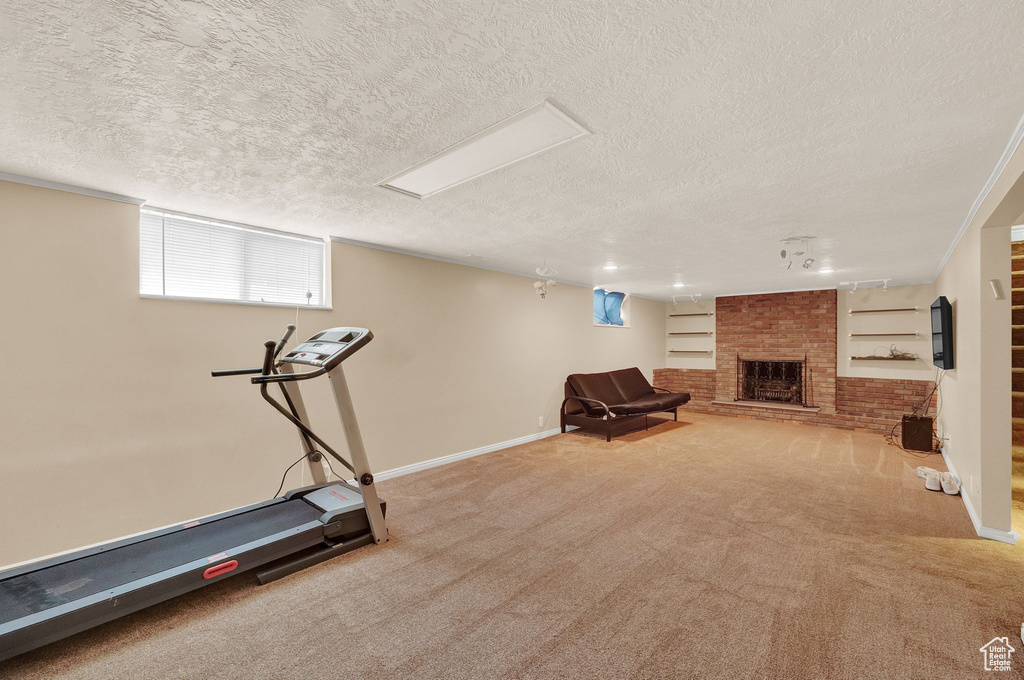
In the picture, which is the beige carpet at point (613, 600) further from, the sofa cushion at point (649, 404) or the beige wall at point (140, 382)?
the sofa cushion at point (649, 404)

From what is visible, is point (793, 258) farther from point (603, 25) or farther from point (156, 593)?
point (156, 593)

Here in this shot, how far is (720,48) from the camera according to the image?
1357 mm

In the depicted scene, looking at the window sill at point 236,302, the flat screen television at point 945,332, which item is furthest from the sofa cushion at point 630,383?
the window sill at point 236,302

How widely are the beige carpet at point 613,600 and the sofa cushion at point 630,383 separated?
320 cm

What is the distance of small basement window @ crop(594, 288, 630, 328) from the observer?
23.5 feet

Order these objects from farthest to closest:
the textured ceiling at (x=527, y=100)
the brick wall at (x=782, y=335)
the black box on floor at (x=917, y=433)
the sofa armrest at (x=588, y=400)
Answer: the brick wall at (x=782, y=335) → the sofa armrest at (x=588, y=400) → the black box on floor at (x=917, y=433) → the textured ceiling at (x=527, y=100)

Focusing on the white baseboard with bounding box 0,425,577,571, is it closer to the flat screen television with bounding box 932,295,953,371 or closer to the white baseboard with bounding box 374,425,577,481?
the white baseboard with bounding box 374,425,577,481

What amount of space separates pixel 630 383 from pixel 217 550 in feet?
19.7

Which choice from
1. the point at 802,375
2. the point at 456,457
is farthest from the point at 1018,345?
the point at 456,457

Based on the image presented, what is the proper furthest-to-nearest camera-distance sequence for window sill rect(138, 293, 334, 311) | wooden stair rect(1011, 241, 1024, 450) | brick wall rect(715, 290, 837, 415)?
brick wall rect(715, 290, 837, 415) < wooden stair rect(1011, 241, 1024, 450) < window sill rect(138, 293, 334, 311)

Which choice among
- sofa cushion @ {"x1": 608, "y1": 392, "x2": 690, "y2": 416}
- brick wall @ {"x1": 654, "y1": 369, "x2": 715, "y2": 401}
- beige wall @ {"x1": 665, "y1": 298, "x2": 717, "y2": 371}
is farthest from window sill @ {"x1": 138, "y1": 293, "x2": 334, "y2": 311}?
beige wall @ {"x1": 665, "y1": 298, "x2": 717, "y2": 371}

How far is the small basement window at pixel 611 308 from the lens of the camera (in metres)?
7.18

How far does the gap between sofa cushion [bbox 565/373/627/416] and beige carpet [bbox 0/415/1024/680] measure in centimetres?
235

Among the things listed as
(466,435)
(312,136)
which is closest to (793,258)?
(466,435)
